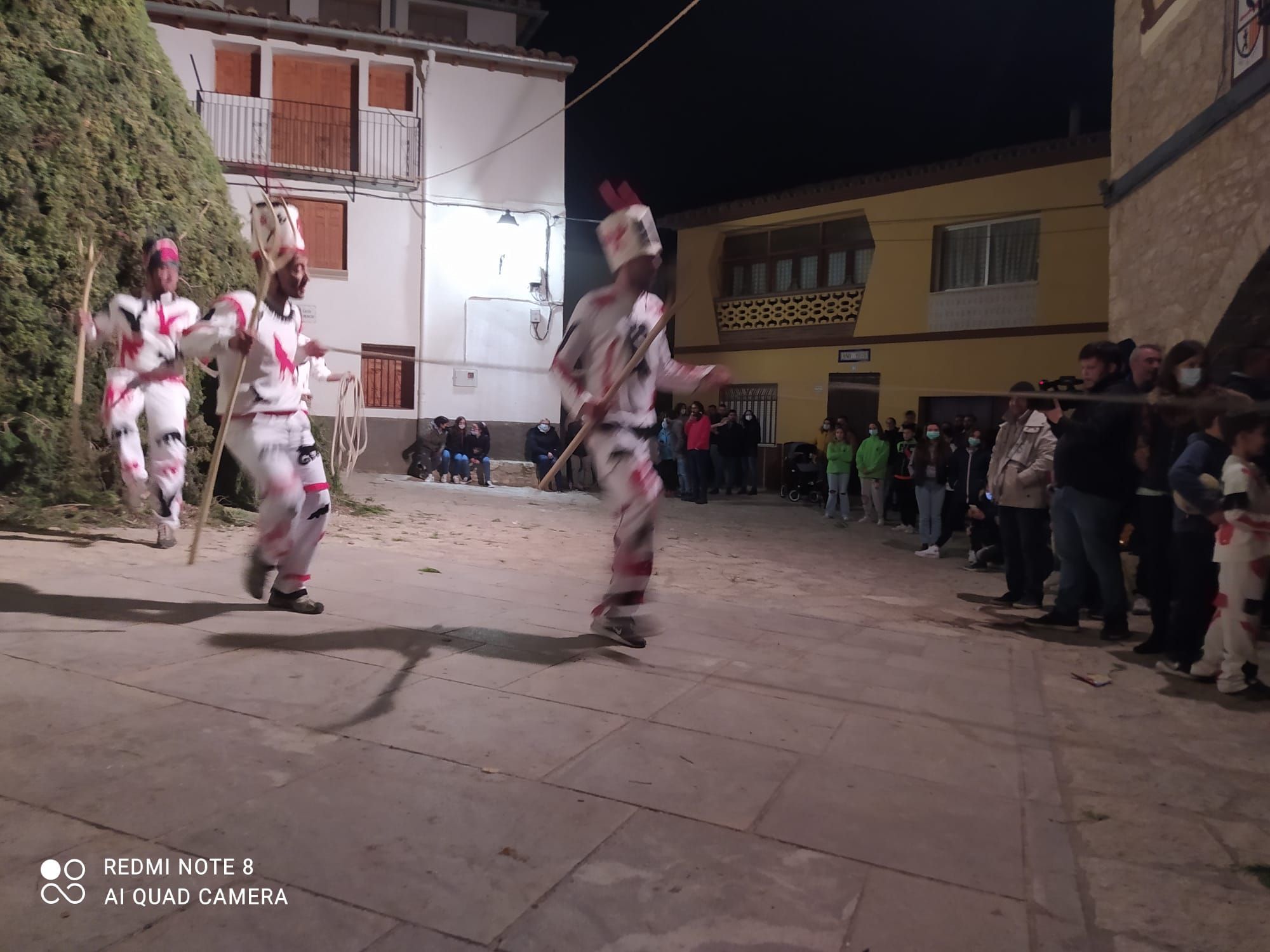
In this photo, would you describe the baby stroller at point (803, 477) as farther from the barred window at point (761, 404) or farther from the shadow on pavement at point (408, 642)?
the shadow on pavement at point (408, 642)

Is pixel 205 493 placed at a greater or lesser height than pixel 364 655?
greater

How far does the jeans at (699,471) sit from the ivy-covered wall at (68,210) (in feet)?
30.6

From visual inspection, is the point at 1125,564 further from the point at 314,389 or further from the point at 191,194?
the point at 314,389

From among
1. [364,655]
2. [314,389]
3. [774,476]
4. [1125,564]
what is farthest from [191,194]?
[774,476]

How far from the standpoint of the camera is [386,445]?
18.6m

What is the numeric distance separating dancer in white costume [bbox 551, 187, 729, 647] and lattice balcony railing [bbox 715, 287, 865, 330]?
16760 millimetres

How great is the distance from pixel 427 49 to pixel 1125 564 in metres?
16.7

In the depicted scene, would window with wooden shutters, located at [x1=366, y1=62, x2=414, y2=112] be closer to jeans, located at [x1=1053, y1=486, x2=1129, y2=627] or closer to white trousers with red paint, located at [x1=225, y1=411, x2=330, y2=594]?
white trousers with red paint, located at [x1=225, y1=411, x2=330, y2=594]

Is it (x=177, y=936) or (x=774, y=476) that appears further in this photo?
(x=774, y=476)

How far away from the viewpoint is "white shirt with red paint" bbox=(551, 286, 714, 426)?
169 inches

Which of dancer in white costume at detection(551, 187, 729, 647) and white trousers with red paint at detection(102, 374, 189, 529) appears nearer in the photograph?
dancer in white costume at detection(551, 187, 729, 647)

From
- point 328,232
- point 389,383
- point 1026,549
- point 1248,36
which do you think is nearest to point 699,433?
point 389,383

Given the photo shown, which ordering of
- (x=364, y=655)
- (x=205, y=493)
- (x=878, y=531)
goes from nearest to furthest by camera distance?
(x=364, y=655)
(x=205, y=493)
(x=878, y=531)

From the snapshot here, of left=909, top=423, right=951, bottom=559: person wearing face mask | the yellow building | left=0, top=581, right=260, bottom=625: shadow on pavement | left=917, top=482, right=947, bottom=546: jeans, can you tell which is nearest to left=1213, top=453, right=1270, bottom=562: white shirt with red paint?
left=0, top=581, right=260, bottom=625: shadow on pavement
